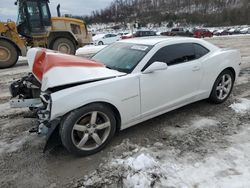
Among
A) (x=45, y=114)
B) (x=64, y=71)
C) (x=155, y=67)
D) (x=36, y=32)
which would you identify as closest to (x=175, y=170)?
(x=155, y=67)

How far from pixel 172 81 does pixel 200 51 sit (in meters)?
1.04

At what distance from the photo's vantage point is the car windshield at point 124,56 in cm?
377

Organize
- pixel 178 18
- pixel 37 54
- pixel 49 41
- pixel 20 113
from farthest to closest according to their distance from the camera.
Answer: pixel 178 18, pixel 49 41, pixel 20 113, pixel 37 54

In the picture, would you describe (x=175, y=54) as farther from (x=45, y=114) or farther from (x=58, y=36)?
(x=58, y=36)

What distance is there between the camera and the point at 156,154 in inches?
130

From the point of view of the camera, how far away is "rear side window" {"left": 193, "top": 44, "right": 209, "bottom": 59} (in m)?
4.46

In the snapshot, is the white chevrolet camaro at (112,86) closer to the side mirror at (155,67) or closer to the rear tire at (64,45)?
the side mirror at (155,67)

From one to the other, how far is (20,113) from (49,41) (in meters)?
8.21

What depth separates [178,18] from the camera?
307 feet

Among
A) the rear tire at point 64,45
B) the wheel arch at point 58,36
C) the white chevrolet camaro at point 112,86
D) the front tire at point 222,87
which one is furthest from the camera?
the rear tire at point 64,45

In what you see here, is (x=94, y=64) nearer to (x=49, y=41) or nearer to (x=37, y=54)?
(x=37, y=54)

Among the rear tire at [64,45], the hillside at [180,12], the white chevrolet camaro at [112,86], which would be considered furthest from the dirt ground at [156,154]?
the hillside at [180,12]

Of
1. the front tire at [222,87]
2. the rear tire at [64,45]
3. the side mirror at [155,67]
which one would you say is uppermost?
the side mirror at [155,67]

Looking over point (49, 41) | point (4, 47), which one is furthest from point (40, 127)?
point (49, 41)
